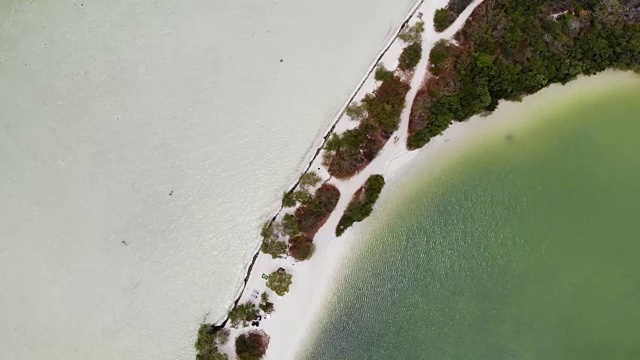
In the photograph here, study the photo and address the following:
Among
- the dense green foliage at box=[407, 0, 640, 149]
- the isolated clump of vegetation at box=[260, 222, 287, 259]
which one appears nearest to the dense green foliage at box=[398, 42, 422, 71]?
the dense green foliage at box=[407, 0, 640, 149]

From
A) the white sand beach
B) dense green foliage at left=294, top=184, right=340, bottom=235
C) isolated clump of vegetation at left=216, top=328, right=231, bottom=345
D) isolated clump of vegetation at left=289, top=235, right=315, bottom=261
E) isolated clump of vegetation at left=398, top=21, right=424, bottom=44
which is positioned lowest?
isolated clump of vegetation at left=216, top=328, right=231, bottom=345

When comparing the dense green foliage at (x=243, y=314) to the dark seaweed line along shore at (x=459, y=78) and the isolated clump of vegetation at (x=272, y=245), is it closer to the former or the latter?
the dark seaweed line along shore at (x=459, y=78)

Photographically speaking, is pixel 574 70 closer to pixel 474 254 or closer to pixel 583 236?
pixel 583 236

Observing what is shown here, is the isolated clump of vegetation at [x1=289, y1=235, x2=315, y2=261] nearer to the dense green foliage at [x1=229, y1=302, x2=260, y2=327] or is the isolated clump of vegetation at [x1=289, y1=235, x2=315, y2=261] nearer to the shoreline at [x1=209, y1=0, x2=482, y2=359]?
the shoreline at [x1=209, y1=0, x2=482, y2=359]

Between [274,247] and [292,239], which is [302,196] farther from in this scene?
[274,247]

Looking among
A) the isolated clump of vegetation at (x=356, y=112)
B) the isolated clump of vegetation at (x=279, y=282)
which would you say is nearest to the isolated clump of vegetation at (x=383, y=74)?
the isolated clump of vegetation at (x=356, y=112)

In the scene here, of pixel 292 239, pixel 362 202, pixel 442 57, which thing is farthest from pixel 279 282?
pixel 442 57

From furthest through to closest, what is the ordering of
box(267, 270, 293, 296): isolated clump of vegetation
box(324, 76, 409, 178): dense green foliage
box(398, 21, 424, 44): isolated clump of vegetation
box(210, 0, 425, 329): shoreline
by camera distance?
1. box(210, 0, 425, 329): shoreline
2. box(398, 21, 424, 44): isolated clump of vegetation
3. box(324, 76, 409, 178): dense green foliage
4. box(267, 270, 293, 296): isolated clump of vegetation
